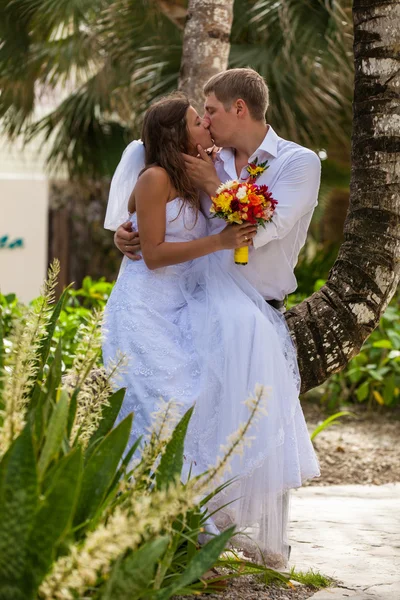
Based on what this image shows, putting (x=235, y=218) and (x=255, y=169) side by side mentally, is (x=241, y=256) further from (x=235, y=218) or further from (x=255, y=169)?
(x=255, y=169)

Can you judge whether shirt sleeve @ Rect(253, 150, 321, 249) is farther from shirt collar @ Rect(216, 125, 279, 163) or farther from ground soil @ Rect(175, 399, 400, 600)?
ground soil @ Rect(175, 399, 400, 600)

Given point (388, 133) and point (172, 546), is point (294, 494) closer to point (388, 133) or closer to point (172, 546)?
point (388, 133)

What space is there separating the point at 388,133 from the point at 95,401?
1897 mm

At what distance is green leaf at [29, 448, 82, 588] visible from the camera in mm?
2248

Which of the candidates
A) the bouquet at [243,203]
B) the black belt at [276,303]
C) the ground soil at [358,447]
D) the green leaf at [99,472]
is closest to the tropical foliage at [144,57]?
the ground soil at [358,447]

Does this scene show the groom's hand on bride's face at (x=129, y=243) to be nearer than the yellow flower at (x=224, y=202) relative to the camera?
No

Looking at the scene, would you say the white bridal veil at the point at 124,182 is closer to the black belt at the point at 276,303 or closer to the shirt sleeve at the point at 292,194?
the shirt sleeve at the point at 292,194

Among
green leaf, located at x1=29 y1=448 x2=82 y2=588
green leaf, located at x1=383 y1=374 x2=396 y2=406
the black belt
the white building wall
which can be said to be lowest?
green leaf, located at x1=29 y1=448 x2=82 y2=588

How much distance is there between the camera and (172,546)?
2785 millimetres

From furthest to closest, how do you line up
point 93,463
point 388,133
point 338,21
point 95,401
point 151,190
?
point 338,21
point 388,133
point 151,190
point 95,401
point 93,463

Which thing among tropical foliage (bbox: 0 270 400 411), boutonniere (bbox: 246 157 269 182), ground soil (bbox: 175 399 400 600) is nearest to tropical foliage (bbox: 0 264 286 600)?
boutonniere (bbox: 246 157 269 182)

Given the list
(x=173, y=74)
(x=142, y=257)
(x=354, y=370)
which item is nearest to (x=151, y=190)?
(x=142, y=257)

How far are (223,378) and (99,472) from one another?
3.21ft

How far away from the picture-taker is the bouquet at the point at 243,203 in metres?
3.54
